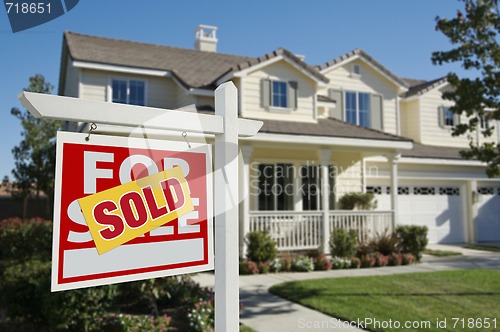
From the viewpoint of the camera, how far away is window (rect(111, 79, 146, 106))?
14.3m

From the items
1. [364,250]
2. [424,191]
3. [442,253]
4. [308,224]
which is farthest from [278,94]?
[424,191]

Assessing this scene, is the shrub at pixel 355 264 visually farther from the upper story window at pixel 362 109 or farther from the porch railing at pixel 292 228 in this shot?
the upper story window at pixel 362 109

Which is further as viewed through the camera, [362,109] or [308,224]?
[362,109]

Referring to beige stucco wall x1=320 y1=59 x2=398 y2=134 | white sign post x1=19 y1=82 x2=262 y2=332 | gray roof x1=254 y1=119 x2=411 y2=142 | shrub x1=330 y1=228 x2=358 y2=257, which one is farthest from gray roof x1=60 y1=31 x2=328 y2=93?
white sign post x1=19 y1=82 x2=262 y2=332

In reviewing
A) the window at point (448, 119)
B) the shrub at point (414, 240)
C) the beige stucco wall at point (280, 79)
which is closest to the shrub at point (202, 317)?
the beige stucco wall at point (280, 79)

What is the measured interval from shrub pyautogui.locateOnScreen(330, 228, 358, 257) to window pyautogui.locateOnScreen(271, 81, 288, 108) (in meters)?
4.36

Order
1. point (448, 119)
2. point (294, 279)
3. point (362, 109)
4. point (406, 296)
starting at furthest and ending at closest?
point (448, 119)
point (362, 109)
point (294, 279)
point (406, 296)

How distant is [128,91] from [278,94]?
5.07m

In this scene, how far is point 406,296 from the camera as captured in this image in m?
7.70

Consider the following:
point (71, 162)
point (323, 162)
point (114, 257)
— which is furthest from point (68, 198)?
point (323, 162)

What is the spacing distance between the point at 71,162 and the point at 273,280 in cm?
826

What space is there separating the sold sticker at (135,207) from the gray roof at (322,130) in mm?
9303

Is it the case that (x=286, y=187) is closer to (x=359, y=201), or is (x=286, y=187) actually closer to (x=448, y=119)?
(x=359, y=201)

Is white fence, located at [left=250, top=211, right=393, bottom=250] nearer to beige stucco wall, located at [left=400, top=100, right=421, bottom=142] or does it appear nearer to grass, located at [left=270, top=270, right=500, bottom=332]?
grass, located at [left=270, top=270, right=500, bottom=332]
